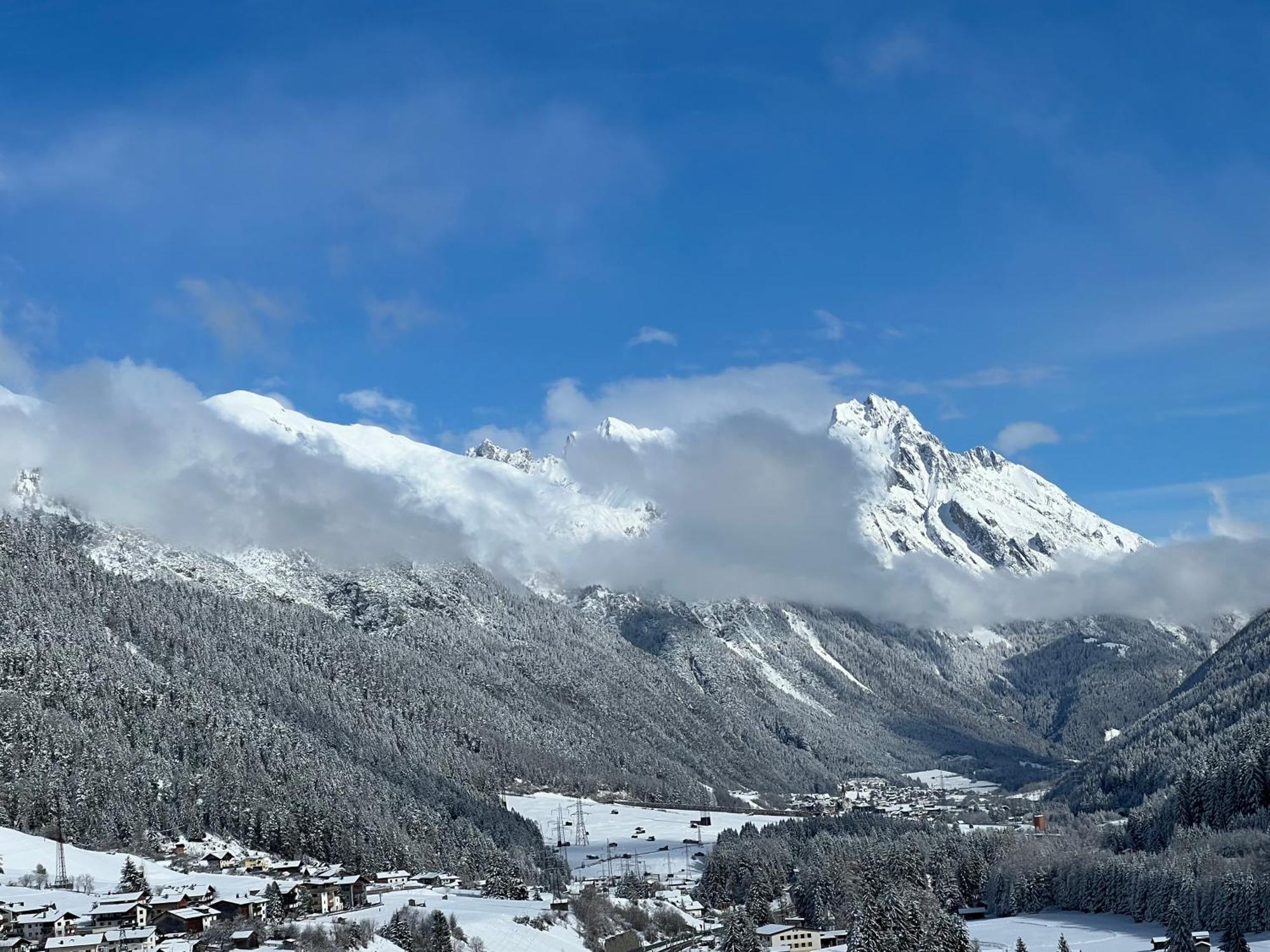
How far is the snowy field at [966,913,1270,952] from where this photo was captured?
141750 millimetres

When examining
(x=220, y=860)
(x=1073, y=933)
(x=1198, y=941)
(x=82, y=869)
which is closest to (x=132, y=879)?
(x=82, y=869)

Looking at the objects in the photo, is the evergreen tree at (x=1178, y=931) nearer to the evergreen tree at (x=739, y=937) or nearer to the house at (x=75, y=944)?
the evergreen tree at (x=739, y=937)

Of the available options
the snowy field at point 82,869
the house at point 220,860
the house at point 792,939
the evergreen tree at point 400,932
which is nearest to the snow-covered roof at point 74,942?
the snowy field at point 82,869

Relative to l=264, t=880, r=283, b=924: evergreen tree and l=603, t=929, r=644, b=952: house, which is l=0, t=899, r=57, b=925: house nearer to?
l=264, t=880, r=283, b=924: evergreen tree

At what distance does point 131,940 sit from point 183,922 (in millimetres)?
9961

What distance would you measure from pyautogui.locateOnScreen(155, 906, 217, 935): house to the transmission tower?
27327mm

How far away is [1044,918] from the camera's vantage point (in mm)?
167500

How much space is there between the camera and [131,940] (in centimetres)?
12350

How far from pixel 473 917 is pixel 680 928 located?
39958 millimetres

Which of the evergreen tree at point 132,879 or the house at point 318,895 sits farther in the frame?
the evergreen tree at point 132,879

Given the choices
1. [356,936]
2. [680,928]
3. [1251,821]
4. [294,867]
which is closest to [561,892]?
[680,928]

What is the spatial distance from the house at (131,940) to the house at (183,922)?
3.60 meters

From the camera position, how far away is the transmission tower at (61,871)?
15712 centimetres

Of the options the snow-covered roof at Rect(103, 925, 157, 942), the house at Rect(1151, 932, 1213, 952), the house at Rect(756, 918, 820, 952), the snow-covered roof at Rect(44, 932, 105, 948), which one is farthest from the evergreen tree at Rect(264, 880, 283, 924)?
the house at Rect(1151, 932, 1213, 952)
